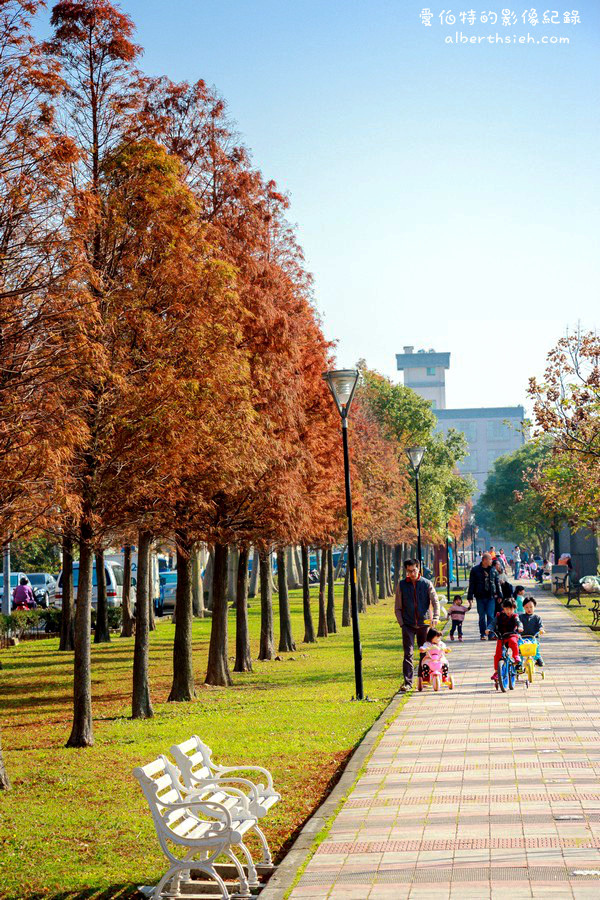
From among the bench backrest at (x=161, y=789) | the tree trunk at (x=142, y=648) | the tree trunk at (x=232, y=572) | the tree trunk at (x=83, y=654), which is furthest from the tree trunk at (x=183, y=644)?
the tree trunk at (x=232, y=572)

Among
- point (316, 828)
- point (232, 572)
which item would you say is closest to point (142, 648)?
point (316, 828)

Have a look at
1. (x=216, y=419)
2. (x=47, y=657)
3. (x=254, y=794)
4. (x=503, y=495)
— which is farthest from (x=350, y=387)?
(x=503, y=495)

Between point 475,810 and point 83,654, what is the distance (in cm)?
720

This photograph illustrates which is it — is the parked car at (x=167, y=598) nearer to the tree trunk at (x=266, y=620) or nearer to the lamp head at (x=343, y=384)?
the tree trunk at (x=266, y=620)

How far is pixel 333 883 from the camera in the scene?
6.61m

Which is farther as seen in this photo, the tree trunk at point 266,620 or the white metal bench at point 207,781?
the tree trunk at point 266,620

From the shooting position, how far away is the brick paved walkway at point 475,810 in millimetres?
6504

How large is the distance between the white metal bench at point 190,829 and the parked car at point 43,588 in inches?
1698

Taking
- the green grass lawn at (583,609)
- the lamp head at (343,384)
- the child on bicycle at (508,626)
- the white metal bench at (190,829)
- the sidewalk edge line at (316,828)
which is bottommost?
the green grass lawn at (583,609)

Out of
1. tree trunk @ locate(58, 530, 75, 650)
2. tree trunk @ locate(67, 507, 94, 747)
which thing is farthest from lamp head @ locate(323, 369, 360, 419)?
tree trunk @ locate(58, 530, 75, 650)

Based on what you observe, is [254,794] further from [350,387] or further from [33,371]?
[350,387]

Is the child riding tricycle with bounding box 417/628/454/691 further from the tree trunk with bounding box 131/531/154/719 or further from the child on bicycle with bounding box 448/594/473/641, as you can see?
the child on bicycle with bounding box 448/594/473/641

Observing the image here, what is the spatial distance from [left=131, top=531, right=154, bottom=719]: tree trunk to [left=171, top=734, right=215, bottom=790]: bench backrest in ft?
27.4

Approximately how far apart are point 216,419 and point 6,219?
17.2ft
